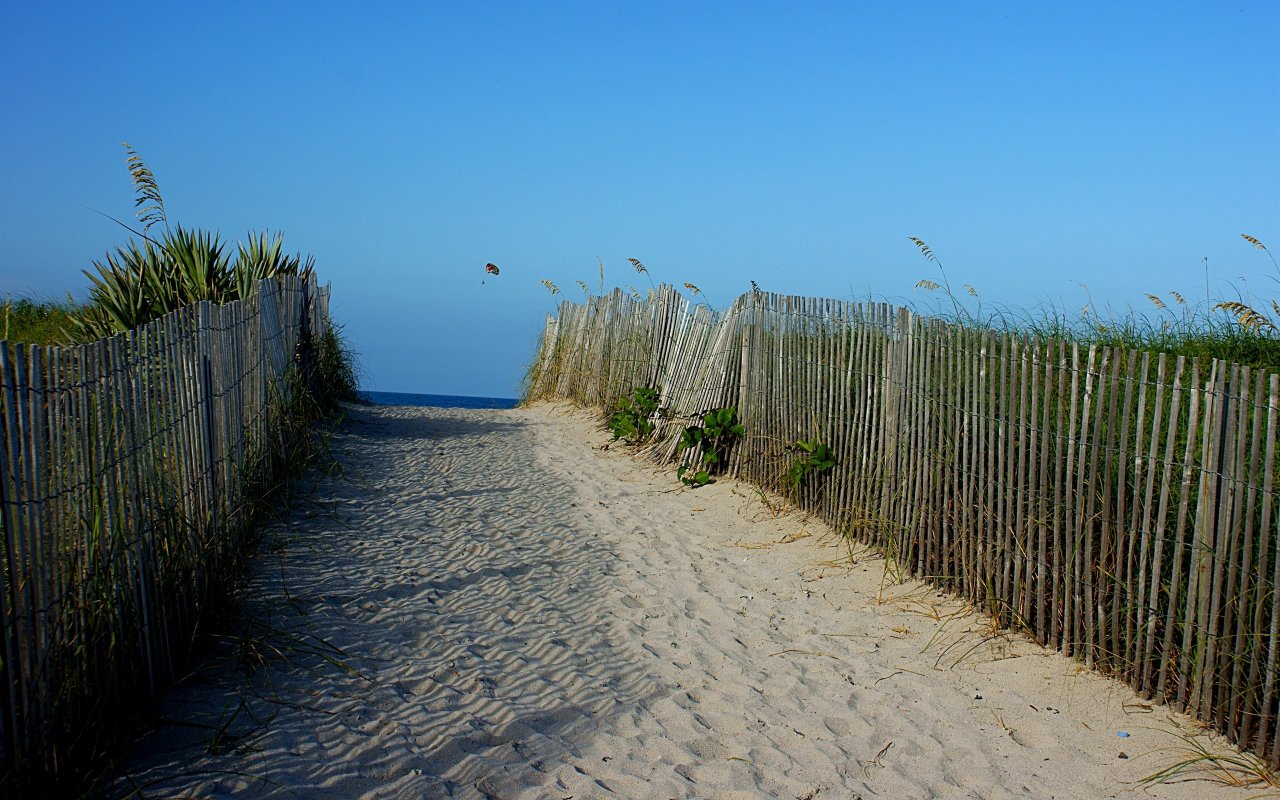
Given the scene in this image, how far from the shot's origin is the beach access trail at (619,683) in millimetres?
3707

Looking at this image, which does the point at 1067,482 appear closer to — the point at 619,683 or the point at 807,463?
the point at 619,683

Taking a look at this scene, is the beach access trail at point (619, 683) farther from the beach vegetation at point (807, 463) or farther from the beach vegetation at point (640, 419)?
the beach vegetation at point (640, 419)

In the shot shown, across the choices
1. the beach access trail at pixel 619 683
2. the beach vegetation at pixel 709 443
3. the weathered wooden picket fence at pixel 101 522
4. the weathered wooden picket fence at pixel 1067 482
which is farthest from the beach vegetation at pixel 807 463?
the weathered wooden picket fence at pixel 101 522

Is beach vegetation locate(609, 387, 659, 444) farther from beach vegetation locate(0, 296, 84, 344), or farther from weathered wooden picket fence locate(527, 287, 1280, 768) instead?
beach vegetation locate(0, 296, 84, 344)

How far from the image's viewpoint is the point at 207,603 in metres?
4.55

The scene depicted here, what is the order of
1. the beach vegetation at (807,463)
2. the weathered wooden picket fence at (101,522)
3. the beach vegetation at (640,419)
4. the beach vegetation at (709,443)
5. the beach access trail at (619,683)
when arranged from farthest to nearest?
1. the beach vegetation at (640,419)
2. the beach vegetation at (709,443)
3. the beach vegetation at (807,463)
4. the beach access trail at (619,683)
5. the weathered wooden picket fence at (101,522)

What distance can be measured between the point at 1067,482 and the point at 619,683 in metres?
2.25

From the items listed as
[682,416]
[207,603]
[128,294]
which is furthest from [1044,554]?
[128,294]

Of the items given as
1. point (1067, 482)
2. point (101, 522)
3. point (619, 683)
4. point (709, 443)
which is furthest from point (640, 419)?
point (101, 522)

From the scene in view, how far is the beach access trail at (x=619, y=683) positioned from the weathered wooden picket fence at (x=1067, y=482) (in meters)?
0.20

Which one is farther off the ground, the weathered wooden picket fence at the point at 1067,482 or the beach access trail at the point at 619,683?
the weathered wooden picket fence at the point at 1067,482

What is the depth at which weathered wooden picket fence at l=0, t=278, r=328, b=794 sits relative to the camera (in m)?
2.96

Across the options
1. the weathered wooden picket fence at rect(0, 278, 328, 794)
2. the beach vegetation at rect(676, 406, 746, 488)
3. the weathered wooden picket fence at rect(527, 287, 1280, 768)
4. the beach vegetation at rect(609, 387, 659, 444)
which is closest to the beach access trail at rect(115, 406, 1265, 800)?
the weathered wooden picket fence at rect(527, 287, 1280, 768)

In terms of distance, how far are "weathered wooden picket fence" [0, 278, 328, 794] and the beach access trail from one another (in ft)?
1.02
